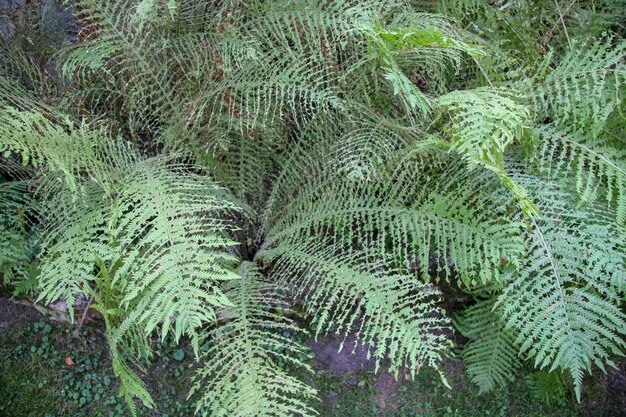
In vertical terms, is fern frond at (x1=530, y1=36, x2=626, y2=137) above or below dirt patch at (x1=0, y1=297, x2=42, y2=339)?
above

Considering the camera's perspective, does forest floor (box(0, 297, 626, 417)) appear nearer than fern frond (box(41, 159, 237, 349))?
No

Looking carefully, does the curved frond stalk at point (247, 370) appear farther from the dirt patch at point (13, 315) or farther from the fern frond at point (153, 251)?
→ the dirt patch at point (13, 315)

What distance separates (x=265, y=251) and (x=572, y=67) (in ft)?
4.08

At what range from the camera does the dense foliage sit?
4.96 feet

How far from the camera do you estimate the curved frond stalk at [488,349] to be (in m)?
2.04

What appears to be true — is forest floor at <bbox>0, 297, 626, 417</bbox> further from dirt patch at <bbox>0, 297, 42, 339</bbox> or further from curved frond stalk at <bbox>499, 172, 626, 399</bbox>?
Answer: curved frond stalk at <bbox>499, 172, 626, 399</bbox>

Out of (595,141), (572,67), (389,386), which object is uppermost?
(572,67)

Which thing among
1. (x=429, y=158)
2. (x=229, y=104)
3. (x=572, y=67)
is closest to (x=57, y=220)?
(x=229, y=104)

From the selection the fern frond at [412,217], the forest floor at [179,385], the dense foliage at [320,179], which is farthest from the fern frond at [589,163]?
the forest floor at [179,385]

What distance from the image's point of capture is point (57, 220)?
193cm

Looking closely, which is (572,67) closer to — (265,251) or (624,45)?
(624,45)

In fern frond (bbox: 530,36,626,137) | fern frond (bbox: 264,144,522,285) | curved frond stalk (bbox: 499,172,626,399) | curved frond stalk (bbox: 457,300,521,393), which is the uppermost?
fern frond (bbox: 530,36,626,137)

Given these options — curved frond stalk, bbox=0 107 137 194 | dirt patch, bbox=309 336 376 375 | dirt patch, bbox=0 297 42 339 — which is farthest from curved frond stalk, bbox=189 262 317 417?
dirt patch, bbox=0 297 42 339

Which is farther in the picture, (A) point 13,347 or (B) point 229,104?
(A) point 13,347
